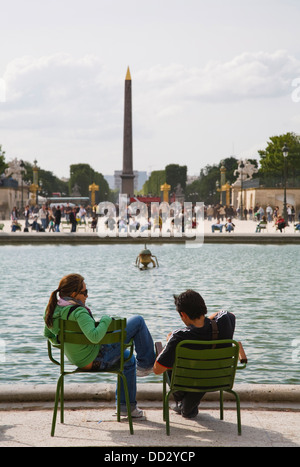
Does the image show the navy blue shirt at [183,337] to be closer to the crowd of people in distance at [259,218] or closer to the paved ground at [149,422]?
the paved ground at [149,422]

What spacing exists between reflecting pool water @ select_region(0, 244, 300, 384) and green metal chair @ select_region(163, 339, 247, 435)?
Result: 2.60m

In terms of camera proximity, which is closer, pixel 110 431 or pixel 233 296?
pixel 110 431

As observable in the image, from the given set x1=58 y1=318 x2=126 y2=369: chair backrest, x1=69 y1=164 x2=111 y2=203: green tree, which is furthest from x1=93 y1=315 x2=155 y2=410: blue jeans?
x1=69 y1=164 x2=111 y2=203: green tree

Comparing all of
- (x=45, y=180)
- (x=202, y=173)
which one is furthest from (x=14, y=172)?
(x=202, y=173)

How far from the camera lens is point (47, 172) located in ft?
491

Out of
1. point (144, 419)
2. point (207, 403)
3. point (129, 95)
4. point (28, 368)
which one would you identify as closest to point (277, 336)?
point (28, 368)

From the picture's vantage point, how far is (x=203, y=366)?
4590mm

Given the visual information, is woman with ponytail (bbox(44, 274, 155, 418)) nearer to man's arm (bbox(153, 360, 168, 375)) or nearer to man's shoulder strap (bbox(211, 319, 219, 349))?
man's arm (bbox(153, 360, 168, 375))

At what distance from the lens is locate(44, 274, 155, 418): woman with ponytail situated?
468 centimetres

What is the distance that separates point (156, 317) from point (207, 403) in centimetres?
553

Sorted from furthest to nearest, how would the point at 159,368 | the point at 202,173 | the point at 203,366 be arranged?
the point at 202,173
the point at 159,368
the point at 203,366

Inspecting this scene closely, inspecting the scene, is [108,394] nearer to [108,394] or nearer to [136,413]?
[108,394]

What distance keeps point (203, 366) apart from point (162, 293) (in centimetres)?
943
